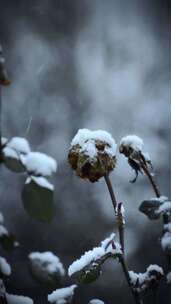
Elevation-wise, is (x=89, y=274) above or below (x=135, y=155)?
below

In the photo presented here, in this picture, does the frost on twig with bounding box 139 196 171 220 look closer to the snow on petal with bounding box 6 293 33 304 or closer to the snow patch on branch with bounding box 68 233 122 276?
the snow patch on branch with bounding box 68 233 122 276

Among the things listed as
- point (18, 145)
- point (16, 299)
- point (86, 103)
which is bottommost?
point (16, 299)

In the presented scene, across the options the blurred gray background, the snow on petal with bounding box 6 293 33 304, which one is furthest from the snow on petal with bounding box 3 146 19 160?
the blurred gray background

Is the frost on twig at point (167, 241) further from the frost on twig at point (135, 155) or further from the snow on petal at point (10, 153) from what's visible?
the snow on petal at point (10, 153)

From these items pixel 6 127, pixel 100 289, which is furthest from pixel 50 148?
pixel 100 289

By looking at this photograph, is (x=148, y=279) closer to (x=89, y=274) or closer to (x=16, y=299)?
(x=89, y=274)

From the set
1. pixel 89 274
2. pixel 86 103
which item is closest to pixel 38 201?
pixel 89 274
